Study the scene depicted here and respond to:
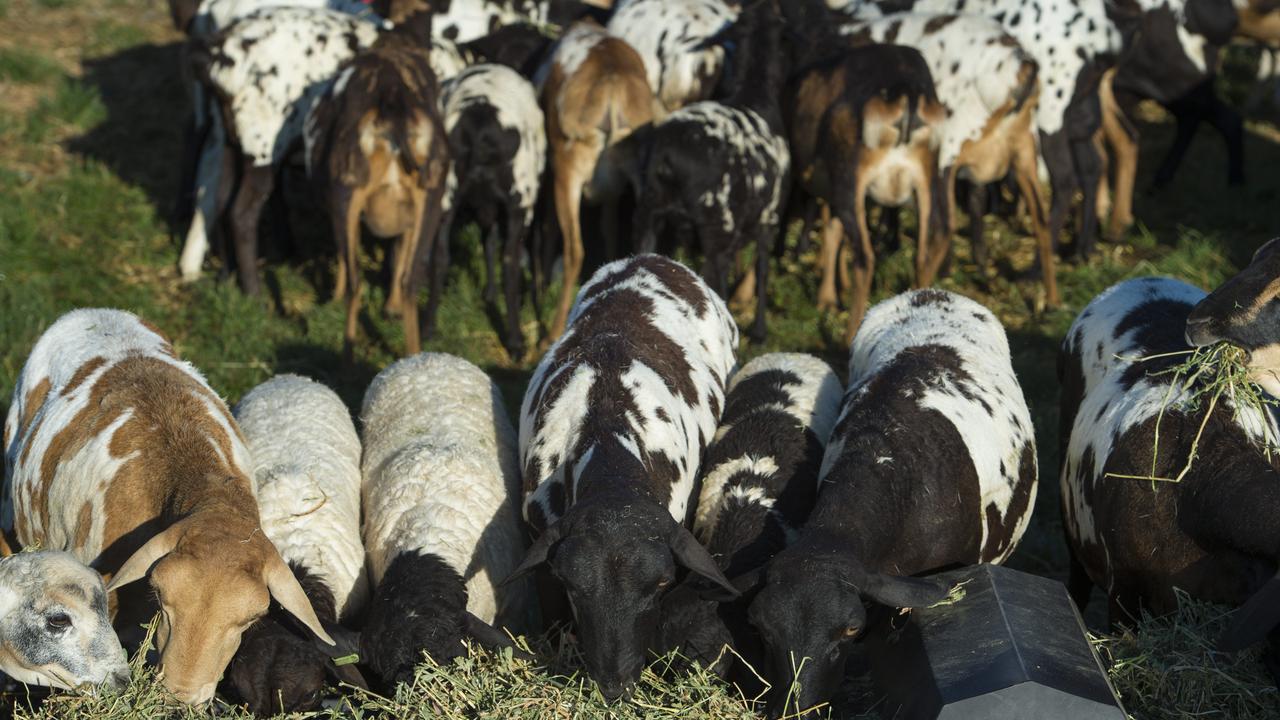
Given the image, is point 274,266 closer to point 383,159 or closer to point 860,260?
point 383,159

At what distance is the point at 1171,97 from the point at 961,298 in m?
6.51

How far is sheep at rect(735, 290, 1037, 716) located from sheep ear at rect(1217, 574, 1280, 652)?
1.03 meters

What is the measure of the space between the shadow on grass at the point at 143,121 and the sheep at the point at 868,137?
195 inches

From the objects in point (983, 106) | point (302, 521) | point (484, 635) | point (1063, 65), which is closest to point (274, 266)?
point (302, 521)

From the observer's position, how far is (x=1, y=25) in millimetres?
15664

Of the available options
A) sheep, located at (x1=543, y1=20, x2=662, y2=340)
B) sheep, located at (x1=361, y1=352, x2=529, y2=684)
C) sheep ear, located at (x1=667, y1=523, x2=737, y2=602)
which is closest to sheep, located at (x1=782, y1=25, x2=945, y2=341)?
sheep, located at (x1=543, y1=20, x2=662, y2=340)

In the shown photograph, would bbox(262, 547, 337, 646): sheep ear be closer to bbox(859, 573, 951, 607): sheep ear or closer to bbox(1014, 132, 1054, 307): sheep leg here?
bbox(859, 573, 951, 607): sheep ear

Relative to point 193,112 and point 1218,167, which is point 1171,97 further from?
point 193,112

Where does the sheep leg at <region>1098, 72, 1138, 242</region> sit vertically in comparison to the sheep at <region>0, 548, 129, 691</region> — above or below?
below

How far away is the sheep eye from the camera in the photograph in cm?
489

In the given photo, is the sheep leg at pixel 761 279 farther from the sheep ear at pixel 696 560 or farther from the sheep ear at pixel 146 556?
the sheep ear at pixel 146 556

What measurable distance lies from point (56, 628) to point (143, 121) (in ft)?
32.0

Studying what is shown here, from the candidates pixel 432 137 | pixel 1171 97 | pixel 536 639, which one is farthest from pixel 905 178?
pixel 536 639

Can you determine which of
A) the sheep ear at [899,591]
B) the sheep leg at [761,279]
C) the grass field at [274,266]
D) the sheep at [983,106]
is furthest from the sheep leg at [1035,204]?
the sheep ear at [899,591]
